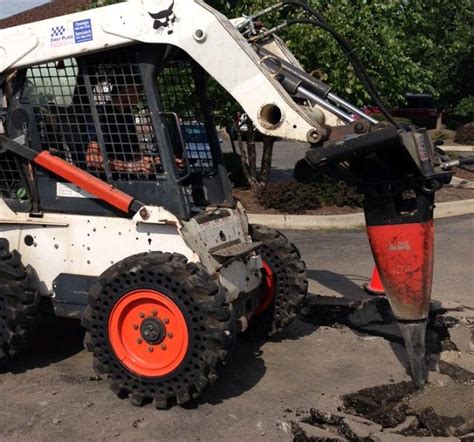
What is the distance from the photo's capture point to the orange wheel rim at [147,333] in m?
5.01

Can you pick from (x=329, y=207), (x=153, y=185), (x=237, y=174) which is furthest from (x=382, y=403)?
(x=237, y=174)

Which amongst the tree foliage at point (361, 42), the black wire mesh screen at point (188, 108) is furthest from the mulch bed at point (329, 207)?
the black wire mesh screen at point (188, 108)

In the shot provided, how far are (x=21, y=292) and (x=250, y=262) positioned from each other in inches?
65.6

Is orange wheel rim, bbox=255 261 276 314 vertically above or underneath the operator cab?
underneath

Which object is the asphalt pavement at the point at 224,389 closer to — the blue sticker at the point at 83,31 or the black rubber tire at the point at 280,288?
the black rubber tire at the point at 280,288

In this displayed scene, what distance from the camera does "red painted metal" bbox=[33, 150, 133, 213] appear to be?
17.3 feet

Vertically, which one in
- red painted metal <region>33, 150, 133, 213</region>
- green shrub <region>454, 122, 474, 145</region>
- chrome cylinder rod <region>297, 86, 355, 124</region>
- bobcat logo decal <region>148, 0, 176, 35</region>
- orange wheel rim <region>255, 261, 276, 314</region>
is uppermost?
bobcat logo decal <region>148, 0, 176, 35</region>

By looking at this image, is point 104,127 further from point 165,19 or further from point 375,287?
point 375,287

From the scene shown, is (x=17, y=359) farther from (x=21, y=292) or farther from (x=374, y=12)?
(x=374, y=12)

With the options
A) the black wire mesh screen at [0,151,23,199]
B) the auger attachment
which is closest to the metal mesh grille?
the black wire mesh screen at [0,151,23,199]

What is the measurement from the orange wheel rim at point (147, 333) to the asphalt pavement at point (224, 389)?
0.29 meters

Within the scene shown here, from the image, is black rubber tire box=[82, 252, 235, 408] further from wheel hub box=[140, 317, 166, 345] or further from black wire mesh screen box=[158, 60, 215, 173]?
black wire mesh screen box=[158, 60, 215, 173]

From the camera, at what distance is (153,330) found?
16.6 ft

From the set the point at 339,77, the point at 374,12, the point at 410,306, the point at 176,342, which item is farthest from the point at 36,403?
the point at 374,12
